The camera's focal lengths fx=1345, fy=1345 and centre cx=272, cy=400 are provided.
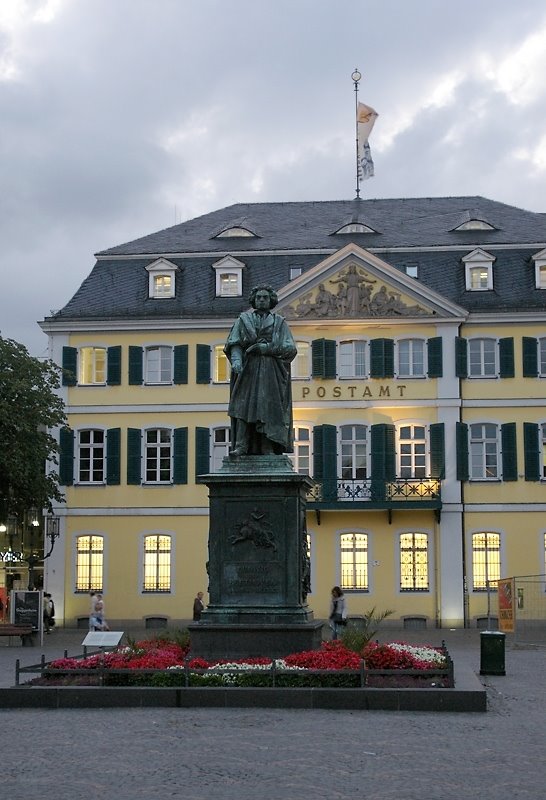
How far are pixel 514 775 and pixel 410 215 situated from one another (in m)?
37.7

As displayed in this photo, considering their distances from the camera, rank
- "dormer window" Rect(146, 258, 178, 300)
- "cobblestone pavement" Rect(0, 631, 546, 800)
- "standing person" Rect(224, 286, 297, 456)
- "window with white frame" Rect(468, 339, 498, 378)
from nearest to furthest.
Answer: "cobblestone pavement" Rect(0, 631, 546, 800), "standing person" Rect(224, 286, 297, 456), "window with white frame" Rect(468, 339, 498, 378), "dormer window" Rect(146, 258, 178, 300)

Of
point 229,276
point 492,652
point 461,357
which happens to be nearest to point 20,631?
point 492,652

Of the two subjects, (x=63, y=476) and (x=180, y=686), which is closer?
(x=180, y=686)

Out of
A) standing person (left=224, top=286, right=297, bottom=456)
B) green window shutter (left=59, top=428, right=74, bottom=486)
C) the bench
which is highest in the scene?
green window shutter (left=59, top=428, right=74, bottom=486)

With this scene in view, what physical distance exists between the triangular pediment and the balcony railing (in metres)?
5.07

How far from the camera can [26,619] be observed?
34.3 meters

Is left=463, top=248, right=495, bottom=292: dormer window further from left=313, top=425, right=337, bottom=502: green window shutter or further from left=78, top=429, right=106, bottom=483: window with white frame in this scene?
left=78, top=429, right=106, bottom=483: window with white frame

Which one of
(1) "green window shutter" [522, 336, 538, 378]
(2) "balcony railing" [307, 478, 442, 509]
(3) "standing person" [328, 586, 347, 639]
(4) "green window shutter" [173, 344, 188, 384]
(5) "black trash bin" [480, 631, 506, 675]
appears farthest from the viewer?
(4) "green window shutter" [173, 344, 188, 384]

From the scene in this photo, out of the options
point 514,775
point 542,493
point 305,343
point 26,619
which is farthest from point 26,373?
point 514,775

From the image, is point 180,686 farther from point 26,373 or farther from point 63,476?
point 63,476

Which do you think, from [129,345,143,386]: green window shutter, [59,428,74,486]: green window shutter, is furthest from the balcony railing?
[59,428,74,486]: green window shutter

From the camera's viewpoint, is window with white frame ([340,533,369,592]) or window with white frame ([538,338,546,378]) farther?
window with white frame ([538,338,546,378])

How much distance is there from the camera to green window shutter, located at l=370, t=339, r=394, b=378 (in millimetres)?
41500

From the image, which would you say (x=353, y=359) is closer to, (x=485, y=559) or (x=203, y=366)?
(x=203, y=366)
